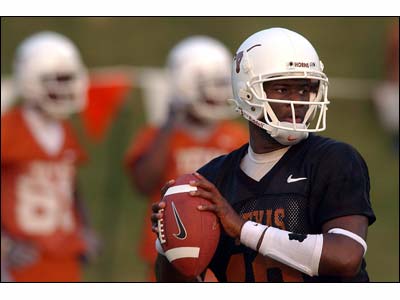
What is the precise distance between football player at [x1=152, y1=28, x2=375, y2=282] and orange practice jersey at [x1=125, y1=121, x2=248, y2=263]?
330 cm

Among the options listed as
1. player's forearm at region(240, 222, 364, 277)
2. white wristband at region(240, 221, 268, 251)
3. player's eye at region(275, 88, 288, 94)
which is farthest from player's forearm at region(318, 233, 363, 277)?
player's eye at region(275, 88, 288, 94)

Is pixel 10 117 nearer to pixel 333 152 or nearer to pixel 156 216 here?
pixel 156 216

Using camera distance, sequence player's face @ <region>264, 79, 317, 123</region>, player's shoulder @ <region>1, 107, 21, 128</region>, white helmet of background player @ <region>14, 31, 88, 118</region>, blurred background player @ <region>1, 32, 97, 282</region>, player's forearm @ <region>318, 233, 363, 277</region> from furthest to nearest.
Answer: white helmet of background player @ <region>14, 31, 88, 118</region>
player's shoulder @ <region>1, 107, 21, 128</region>
blurred background player @ <region>1, 32, 97, 282</region>
player's face @ <region>264, 79, 317, 123</region>
player's forearm @ <region>318, 233, 363, 277</region>

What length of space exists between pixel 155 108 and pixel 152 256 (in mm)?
3001

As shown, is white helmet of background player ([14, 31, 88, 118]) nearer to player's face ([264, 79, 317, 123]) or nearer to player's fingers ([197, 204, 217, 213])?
player's face ([264, 79, 317, 123])

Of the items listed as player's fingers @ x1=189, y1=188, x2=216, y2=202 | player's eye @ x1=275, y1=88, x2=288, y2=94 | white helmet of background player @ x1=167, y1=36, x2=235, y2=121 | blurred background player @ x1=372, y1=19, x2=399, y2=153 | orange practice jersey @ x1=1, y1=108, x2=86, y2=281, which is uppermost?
player's eye @ x1=275, y1=88, x2=288, y2=94

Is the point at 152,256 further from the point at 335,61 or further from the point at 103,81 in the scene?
the point at 335,61

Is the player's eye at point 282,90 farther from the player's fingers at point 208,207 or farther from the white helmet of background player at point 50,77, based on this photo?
the white helmet of background player at point 50,77

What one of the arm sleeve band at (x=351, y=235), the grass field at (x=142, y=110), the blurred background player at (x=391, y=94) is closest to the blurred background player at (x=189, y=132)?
the grass field at (x=142, y=110)

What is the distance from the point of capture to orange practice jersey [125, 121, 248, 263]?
25.8 ft

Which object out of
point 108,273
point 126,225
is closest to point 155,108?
point 126,225

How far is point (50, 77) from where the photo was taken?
27.3ft

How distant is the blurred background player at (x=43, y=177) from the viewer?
25.3ft

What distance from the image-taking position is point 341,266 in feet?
12.8
